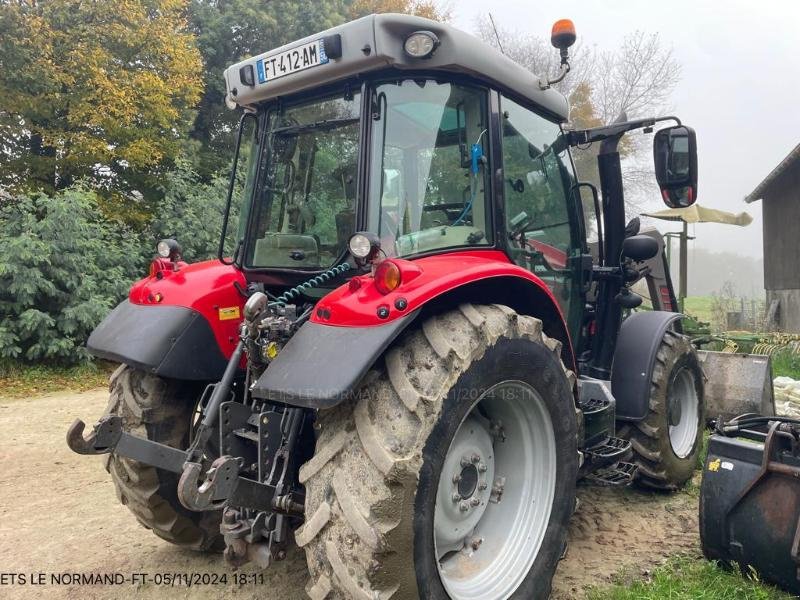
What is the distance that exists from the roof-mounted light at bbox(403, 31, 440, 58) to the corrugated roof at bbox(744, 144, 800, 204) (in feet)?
39.6

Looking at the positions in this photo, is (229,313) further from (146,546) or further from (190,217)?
(190,217)

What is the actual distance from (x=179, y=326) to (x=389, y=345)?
121cm

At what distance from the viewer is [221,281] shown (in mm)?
3066

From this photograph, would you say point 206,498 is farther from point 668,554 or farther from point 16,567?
point 668,554

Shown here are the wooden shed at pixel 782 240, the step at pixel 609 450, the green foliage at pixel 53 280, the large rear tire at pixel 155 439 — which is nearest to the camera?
the large rear tire at pixel 155 439

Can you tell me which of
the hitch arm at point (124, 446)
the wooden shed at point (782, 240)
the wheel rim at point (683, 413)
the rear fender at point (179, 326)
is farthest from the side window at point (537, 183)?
the wooden shed at point (782, 240)

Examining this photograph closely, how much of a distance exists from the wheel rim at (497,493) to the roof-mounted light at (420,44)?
1.43 meters

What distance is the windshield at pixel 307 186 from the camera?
2.79 m

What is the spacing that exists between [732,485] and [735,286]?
580 inches

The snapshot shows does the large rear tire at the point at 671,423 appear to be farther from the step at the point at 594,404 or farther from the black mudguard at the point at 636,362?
the step at the point at 594,404

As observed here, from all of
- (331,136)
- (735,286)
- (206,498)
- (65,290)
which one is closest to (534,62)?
(735,286)

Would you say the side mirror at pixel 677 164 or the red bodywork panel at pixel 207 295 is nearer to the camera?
the red bodywork panel at pixel 207 295

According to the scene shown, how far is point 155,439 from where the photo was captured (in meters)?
2.93

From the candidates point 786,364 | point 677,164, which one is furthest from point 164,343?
point 786,364
